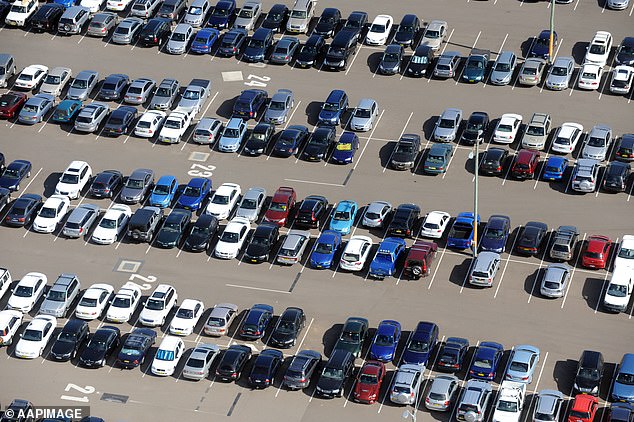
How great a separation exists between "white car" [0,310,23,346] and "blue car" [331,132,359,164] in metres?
27.5

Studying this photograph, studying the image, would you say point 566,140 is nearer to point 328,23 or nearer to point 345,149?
point 345,149

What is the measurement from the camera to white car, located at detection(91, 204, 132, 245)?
405ft

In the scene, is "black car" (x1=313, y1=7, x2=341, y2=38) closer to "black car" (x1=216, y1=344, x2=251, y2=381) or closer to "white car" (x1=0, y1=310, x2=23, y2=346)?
"black car" (x1=216, y1=344, x2=251, y2=381)

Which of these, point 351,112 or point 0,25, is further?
point 0,25

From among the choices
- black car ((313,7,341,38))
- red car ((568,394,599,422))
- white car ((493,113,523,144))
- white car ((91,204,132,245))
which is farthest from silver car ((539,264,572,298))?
black car ((313,7,341,38))

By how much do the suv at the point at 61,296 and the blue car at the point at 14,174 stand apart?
13082mm

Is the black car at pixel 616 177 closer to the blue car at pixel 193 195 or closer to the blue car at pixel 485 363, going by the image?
the blue car at pixel 485 363

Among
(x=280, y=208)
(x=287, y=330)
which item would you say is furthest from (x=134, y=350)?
(x=280, y=208)

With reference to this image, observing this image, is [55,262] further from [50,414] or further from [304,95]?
[304,95]

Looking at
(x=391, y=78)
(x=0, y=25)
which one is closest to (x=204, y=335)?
(x=391, y=78)

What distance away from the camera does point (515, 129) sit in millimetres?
131250

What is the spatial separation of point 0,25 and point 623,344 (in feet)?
212

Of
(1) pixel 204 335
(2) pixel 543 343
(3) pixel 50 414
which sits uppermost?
(2) pixel 543 343

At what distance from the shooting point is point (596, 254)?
11838 cm
